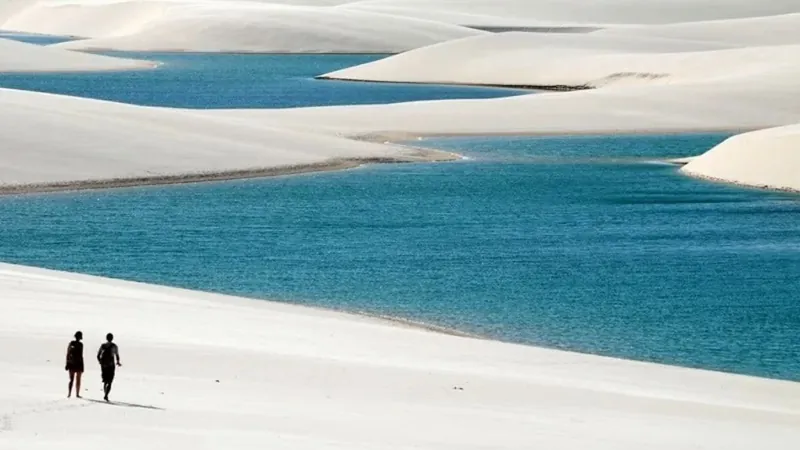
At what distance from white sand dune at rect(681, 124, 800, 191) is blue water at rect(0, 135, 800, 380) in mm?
1084

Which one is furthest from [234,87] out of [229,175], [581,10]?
[581,10]

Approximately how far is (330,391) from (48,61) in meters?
92.3

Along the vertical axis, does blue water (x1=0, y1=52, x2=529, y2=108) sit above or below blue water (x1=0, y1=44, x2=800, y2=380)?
below

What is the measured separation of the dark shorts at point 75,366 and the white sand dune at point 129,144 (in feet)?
94.3

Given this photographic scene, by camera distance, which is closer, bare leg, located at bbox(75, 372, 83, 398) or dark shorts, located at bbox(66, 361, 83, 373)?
dark shorts, located at bbox(66, 361, 83, 373)

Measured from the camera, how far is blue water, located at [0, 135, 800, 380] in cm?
2370

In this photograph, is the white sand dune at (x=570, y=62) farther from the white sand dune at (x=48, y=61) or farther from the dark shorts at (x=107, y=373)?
the dark shorts at (x=107, y=373)

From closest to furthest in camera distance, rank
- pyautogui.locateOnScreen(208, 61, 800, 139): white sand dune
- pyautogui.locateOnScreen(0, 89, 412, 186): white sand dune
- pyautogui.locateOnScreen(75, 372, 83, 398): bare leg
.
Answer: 1. pyautogui.locateOnScreen(75, 372, 83, 398): bare leg
2. pyautogui.locateOnScreen(0, 89, 412, 186): white sand dune
3. pyautogui.locateOnScreen(208, 61, 800, 139): white sand dune

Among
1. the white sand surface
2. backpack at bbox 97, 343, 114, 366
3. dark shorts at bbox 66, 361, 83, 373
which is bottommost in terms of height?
the white sand surface

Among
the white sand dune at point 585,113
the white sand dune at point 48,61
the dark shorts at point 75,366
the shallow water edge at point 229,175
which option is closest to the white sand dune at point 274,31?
the white sand dune at point 48,61

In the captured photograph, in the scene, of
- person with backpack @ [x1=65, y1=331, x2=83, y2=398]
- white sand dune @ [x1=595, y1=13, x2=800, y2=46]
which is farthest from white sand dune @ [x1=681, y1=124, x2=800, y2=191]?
white sand dune @ [x1=595, y1=13, x2=800, y2=46]

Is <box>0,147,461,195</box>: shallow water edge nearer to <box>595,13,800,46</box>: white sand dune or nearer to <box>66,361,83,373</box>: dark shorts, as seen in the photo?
<box>66,361,83,373</box>: dark shorts

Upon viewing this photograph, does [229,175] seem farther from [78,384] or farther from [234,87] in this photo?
[234,87]

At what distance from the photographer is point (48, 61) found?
347 ft
